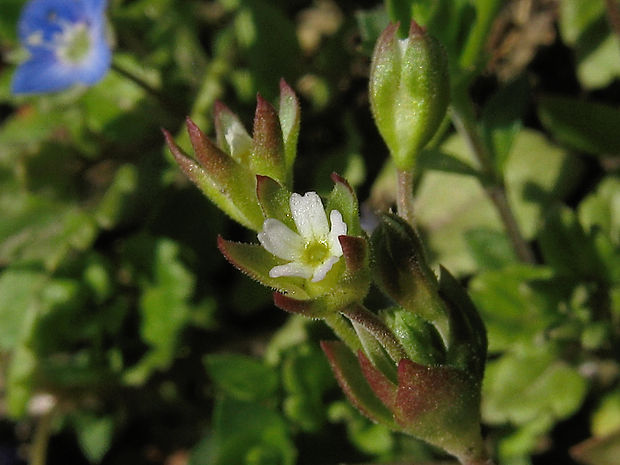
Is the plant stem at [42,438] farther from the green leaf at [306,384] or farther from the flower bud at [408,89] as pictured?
the flower bud at [408,89]

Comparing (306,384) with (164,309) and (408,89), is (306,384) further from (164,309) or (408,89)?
(408,89)

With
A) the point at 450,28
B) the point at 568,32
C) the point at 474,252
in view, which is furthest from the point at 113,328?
the point at 568,32

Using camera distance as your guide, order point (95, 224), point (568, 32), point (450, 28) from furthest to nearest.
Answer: point (95, 224)
point (568, 32)
point (450, 28)

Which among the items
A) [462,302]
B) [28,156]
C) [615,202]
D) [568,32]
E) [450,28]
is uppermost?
[28,156]

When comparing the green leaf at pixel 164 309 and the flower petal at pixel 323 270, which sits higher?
the flower petal at pixel 323 270

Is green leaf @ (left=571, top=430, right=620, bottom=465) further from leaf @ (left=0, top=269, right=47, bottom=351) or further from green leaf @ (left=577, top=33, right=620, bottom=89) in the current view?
leaf @ (left=0, top=269, right=47, bottom=351)

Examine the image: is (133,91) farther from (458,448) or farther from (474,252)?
(458,448)

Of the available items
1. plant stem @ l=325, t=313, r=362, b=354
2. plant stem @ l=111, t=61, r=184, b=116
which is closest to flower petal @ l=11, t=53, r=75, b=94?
plant stem @ l=111, t=61, r=184, b=116

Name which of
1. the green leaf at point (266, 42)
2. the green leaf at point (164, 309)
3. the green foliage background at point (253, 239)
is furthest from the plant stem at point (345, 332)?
the green leaf at point (266, 42)
